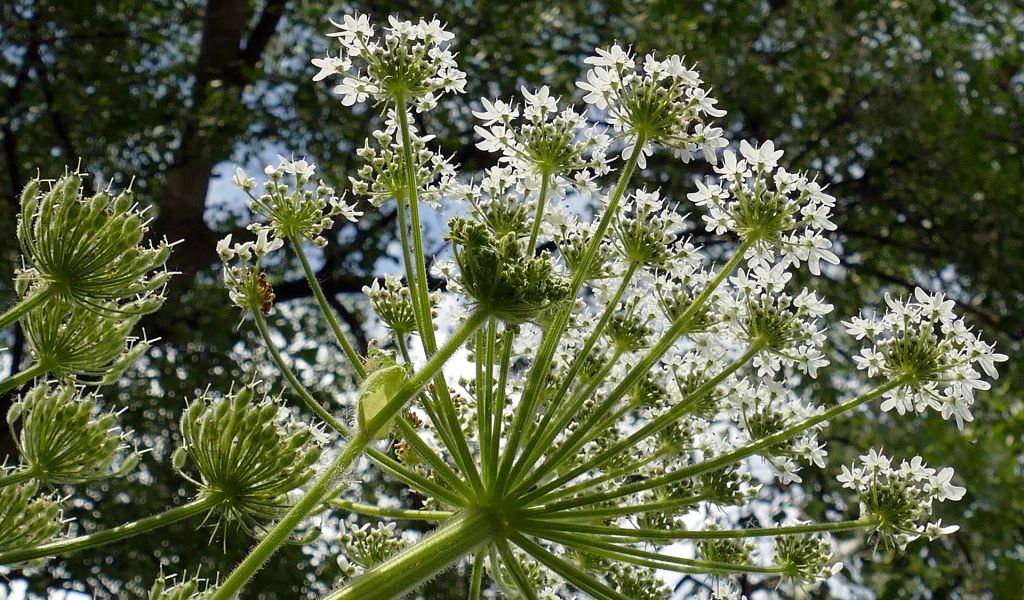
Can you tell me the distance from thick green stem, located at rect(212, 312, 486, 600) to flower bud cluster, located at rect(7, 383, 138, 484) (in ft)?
1.88

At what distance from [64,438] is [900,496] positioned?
2.83 metres

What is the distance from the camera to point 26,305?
251 cm

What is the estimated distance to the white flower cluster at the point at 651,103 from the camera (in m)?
3.54

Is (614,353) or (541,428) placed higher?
(614,353)

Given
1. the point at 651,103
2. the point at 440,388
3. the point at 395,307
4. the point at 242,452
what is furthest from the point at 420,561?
the point at 651,103

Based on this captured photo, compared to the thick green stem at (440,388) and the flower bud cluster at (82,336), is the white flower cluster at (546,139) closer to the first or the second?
the thick green stem at (440,388)

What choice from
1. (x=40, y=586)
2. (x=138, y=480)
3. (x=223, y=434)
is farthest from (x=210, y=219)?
(x=223, y=434)

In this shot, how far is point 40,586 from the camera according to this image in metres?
7.83

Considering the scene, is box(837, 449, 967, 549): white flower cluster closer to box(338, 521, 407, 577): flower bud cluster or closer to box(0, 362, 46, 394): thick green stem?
box(338, 521, 407, 577): flower bud cluster

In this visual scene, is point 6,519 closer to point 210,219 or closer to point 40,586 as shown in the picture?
point 40,586

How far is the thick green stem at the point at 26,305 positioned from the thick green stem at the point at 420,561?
1032 millimetres

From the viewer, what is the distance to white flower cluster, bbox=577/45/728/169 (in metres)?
3.54

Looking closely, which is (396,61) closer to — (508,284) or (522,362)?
(508,284)

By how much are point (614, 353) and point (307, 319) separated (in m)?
7.53
